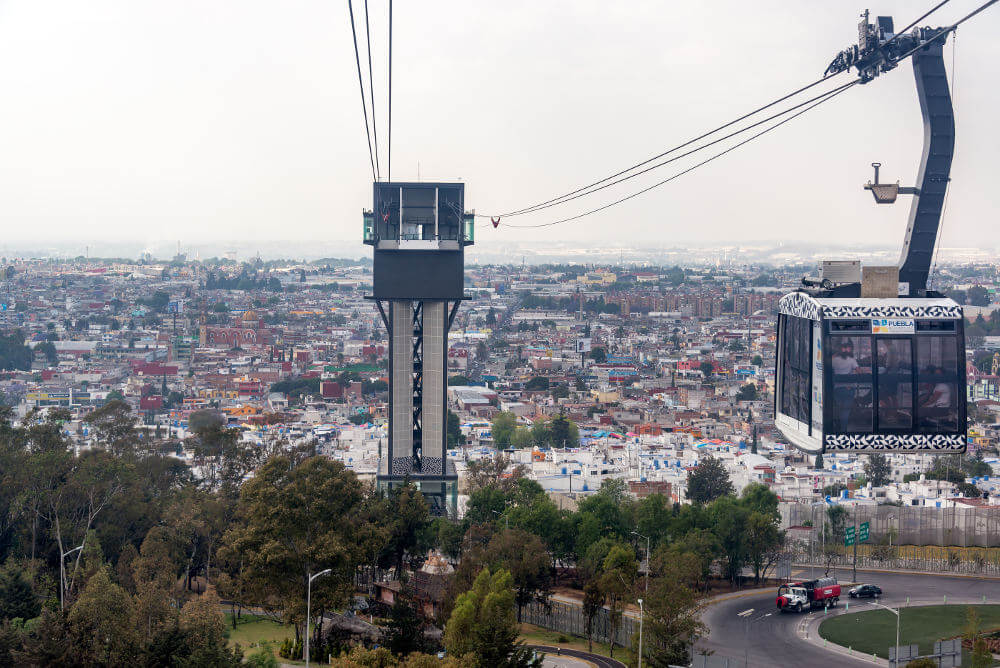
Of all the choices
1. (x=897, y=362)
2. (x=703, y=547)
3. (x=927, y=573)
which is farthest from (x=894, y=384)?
(x=927, y=573)

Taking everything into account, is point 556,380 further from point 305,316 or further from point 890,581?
point 890,581

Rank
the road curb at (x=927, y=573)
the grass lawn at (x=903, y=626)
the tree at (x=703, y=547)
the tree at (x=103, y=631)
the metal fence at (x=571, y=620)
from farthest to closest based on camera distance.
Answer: the road curb at (x=927, y=573)
the tree at (x=703, y=547)
the grass lawn at (x=903, y=626)
the metal fence at (x=571, y=620)
the tree at (x=103, y=631)

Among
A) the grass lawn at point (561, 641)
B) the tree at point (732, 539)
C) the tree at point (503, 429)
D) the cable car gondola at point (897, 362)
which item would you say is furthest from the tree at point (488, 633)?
the tree at point (503, 429)

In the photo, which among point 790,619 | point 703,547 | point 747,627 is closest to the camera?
point 747,627

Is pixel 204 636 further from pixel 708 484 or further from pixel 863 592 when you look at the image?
pixel 708 484

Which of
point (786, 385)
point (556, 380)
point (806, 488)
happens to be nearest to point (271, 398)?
point (556, 380)

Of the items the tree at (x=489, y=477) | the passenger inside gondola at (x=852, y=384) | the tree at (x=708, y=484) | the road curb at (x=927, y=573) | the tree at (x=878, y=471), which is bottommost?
the tree at (x=878, y=471)

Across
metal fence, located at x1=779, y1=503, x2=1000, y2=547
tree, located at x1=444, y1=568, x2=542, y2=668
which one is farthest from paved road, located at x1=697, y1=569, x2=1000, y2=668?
tree, located at x1=444, y1=568, x2=542, y2=668

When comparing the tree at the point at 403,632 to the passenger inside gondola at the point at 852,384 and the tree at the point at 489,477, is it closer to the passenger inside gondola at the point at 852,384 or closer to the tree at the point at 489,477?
the passenger inside gondola at the point at 852,384
